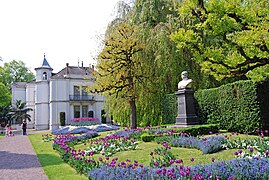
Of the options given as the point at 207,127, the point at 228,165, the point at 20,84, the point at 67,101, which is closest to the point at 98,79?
the point at 207,127

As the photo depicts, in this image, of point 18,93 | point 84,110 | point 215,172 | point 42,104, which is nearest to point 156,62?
point 215,172

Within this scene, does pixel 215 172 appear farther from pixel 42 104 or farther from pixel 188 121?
pixel 42 104

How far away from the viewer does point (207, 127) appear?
12742mm

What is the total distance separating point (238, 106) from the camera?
42.4 feet

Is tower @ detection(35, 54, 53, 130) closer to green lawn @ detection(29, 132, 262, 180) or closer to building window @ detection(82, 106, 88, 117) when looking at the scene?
building window @ detection(82, 106, 88, 117)

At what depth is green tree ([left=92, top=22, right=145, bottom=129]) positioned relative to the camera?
55.0ft

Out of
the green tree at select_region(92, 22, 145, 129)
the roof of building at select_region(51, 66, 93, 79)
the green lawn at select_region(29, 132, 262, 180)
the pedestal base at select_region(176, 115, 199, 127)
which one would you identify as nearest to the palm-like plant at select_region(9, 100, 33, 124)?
the roof of building at select_region(51, 66, 93, 79)

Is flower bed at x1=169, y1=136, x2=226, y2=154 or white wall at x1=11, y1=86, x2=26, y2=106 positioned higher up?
white wall at x1=11, y1=86, x2=26, y2=106

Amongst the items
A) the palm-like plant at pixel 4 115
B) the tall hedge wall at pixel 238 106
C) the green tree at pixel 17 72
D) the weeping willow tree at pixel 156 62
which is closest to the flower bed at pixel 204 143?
the tall hedge wall at pixel 238 106

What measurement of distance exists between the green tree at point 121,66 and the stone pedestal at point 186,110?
3627 mm

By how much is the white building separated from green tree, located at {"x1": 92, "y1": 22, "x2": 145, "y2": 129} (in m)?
21.1

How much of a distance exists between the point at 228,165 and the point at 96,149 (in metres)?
6.36

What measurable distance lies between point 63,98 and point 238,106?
3020 centimetres

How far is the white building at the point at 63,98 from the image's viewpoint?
38.9m
